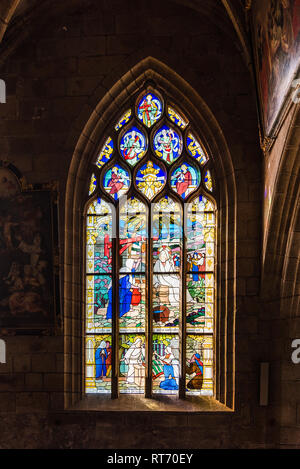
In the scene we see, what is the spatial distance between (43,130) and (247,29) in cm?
264

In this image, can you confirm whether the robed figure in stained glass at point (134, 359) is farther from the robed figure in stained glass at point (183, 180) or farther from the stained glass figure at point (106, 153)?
the stained glass figure at point (106, 153)

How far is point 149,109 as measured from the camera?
8133 mm

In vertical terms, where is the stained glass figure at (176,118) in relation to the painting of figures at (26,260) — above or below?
above

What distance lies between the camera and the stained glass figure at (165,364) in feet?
25.0

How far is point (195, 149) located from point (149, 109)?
0.77m

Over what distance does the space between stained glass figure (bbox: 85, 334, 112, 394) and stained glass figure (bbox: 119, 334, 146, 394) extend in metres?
0.15

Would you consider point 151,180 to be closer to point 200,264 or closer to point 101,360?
point 200,264

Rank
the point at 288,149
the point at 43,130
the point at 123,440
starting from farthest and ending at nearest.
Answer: the point at 43,130 → the point at 123,440 → the point at 288,149

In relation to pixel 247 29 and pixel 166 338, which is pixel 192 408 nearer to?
pixel 166 338

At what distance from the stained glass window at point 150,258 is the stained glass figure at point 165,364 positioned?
0.01 m

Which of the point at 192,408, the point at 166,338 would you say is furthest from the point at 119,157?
the point at 192,408

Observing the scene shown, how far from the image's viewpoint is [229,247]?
755cm

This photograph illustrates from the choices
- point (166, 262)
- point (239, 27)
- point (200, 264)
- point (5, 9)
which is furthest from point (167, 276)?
point (5, 9)

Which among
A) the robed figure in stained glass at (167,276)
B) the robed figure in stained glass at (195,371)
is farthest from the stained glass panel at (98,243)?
the robed figure in stained glass at (195,371)
